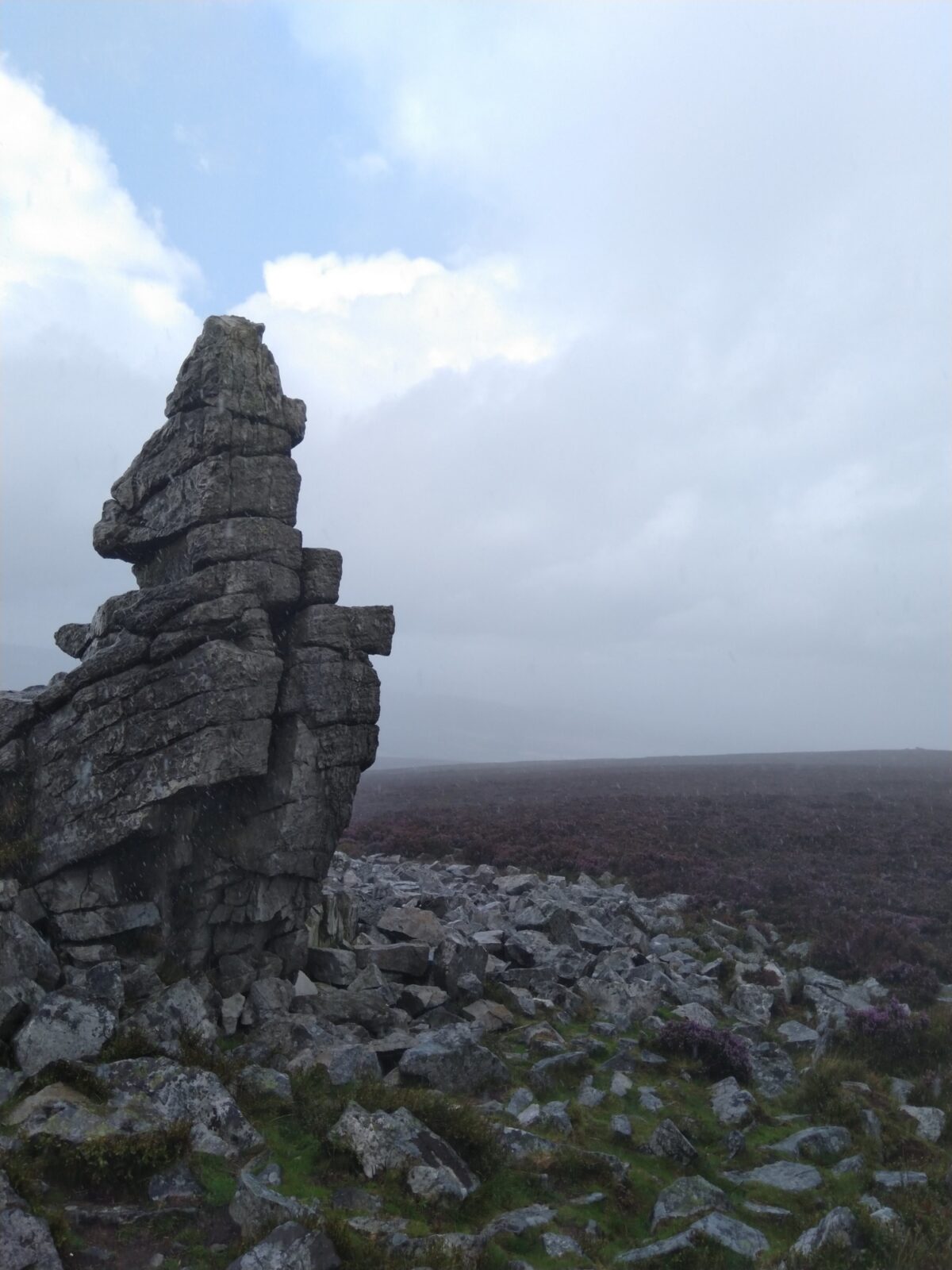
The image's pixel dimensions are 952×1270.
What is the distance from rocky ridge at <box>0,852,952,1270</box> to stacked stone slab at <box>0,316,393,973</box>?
54.5 inches

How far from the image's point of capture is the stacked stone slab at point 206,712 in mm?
15781

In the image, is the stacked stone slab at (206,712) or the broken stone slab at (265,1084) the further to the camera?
the stacked stone slab at (206,712)

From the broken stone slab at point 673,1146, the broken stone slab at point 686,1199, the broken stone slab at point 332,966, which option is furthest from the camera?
the broken stone slab at point 332,966

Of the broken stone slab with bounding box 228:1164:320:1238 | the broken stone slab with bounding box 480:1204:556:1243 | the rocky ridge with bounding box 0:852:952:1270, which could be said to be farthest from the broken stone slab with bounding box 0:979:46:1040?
the broken stone slab with bounding box 480:1204:556:1243

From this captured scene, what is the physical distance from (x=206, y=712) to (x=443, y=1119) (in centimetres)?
823

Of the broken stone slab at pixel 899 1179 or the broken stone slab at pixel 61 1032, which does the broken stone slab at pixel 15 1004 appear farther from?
the broken stone slab at pixel 899 1179

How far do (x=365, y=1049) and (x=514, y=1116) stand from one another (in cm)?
242

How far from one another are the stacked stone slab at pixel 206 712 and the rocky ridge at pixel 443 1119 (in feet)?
4.54

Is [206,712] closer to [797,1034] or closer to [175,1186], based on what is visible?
[175,1186]

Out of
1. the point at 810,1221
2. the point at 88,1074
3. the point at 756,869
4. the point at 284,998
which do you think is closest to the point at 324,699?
the point at 284,998

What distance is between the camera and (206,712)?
16.2 meters

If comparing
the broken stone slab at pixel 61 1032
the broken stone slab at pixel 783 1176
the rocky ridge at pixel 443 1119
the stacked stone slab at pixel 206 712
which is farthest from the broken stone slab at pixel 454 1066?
the stacked stone slab at pixel 206 712

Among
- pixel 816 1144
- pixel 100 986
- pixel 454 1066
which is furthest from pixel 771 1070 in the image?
pixel 100 986

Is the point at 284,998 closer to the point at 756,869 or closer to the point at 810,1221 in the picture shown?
the point at 810,1221
